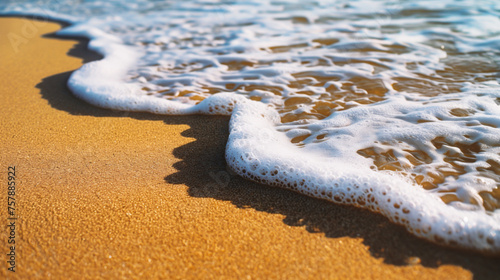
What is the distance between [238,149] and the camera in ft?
6.59

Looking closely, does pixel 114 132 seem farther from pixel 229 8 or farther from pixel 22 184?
pixel 229 8

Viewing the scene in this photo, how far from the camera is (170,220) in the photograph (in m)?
1.57

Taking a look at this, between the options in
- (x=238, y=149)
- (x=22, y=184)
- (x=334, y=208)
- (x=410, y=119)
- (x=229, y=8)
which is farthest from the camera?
(x=229, y=8)

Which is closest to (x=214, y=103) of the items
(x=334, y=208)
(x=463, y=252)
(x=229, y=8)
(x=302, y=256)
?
(x=334, y=208)

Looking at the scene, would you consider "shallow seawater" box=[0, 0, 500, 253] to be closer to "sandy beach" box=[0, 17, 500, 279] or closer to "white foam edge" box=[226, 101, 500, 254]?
"white foam edge" box=[226, 101, 500, 254]

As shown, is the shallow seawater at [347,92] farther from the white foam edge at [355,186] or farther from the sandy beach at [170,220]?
the sandy beach at [170,220]

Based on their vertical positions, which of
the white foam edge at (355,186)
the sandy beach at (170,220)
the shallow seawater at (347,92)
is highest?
the shallow seawater at (347,92)

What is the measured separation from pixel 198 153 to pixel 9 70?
7.89 ft

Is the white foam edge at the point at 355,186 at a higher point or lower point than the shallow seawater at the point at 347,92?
lower

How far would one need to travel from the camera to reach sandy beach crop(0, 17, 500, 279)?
1319 millimetres

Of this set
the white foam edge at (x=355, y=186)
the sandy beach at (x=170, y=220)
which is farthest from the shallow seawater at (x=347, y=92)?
the sandy beach at (x=170, y=220)

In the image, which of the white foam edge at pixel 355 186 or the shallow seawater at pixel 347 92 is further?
the shallow seawater at pixel 347 92

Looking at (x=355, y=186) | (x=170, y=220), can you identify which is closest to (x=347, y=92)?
(x=355, y=186)

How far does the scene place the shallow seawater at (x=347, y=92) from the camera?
1.67 m
